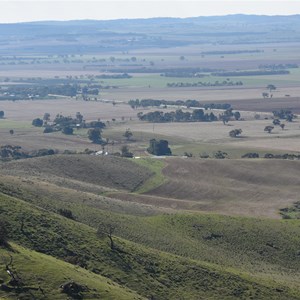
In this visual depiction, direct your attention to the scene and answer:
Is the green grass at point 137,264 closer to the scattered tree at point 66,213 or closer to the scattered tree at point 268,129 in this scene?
the scattered tree at point 66,213

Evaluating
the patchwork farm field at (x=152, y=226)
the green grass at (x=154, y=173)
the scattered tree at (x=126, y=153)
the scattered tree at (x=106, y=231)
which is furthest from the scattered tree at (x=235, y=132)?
the scattered tree at (x=106, y=231)

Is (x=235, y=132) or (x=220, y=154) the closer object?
(x=220, y=154)

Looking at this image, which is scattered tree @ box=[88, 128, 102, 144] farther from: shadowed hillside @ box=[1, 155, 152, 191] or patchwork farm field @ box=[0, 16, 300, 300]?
shadowed hillside @ box=[1, 155, 152, 191]

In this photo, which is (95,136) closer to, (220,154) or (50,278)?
(220,154)

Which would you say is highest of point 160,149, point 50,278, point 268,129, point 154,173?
point 50,278

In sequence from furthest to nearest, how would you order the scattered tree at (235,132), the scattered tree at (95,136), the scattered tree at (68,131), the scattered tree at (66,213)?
1. the scattered tree at (68,131)
2. the scattered tree at (235,132)
3. the scattered tree at (95,136)
4. the scattered tree at (66,213)

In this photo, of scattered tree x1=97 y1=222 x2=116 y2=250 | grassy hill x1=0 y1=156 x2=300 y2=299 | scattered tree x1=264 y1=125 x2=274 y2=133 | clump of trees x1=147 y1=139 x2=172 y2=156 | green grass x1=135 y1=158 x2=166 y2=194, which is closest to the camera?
grassy hill x1=0 y1=156 x2=300 y2=299

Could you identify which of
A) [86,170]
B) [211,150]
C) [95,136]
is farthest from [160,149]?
[86,170]

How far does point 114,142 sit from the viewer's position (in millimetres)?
169625

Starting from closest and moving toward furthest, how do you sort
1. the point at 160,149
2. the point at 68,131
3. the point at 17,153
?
the point at 17,153
the point at 160,149
the point at 68,131

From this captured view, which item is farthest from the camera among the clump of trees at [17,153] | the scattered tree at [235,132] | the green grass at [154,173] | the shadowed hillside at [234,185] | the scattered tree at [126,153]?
the scattered tree at [235,132]

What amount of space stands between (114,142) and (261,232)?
90428 mm

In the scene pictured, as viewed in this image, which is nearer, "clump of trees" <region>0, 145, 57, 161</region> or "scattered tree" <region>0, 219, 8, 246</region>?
"scattered tree" <region>0, 219, 8, 246</region>

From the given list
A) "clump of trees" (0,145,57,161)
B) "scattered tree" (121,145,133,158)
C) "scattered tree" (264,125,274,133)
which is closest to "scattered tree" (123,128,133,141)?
"clump of trees" (0,145,57,161)
